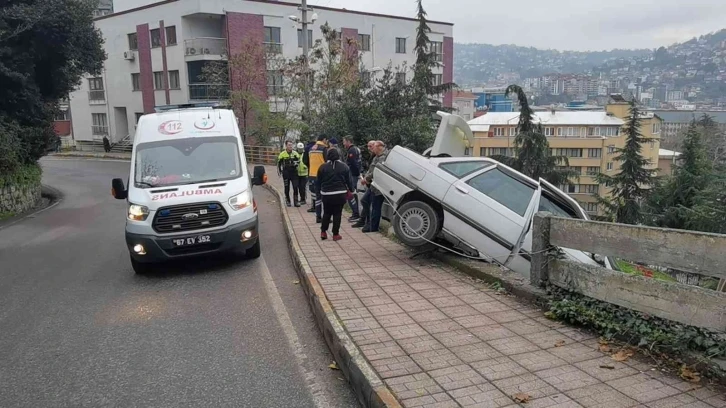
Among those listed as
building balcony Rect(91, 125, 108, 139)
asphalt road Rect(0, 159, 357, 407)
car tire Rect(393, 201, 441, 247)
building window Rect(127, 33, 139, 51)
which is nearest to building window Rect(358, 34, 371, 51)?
building window Rect(127, 33, 139, 51)

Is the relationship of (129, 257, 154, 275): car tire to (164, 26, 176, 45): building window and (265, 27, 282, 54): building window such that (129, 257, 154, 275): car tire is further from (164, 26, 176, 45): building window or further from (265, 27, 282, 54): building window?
(164, 26, 176, 45): building window

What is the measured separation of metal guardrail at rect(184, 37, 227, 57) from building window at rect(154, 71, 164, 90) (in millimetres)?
4136

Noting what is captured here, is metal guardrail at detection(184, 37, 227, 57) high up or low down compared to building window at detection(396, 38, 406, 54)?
down

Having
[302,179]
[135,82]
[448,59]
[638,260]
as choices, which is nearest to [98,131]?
[135,82]

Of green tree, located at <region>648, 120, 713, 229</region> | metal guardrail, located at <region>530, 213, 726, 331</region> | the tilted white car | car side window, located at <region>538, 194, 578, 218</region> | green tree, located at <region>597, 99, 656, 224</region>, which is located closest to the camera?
metal guardrail, located at <region>530, 213, 726, 331</region>

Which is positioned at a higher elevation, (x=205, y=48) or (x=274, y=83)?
(x=205, y=48)

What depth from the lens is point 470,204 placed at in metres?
7.07

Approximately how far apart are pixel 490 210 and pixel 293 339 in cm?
299

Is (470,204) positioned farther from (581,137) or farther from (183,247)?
(581,137)

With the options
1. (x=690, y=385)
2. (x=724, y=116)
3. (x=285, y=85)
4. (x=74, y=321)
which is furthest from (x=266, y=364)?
(x=724, y=116)

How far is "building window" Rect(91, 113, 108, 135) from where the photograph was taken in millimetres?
51219

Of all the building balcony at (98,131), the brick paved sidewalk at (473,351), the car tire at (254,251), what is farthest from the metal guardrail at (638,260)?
the building balcony at (98,131)

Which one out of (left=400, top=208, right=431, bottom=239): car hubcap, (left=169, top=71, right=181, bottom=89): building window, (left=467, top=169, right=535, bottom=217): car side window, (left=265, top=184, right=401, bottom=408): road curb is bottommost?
(left=265, top=184, right=401, bottom=408): road curb

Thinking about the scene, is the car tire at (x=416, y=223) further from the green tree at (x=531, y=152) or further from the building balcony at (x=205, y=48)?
the building balcony at (x=205, y=48)
